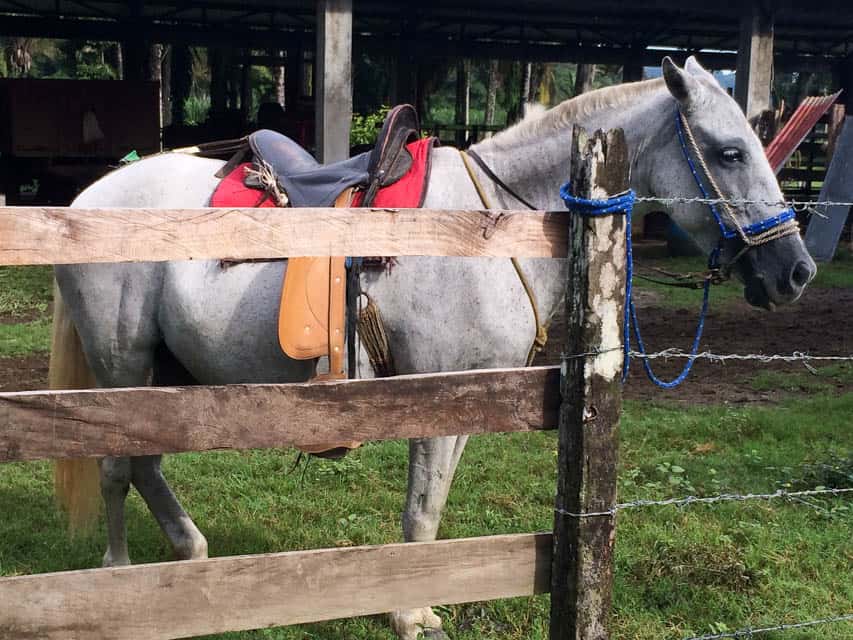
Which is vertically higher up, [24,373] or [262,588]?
[262,588]

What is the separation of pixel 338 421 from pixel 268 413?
0.58 feet

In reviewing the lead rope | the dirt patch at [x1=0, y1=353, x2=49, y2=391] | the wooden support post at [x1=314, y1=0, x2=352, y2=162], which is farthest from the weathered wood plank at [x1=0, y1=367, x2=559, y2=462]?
the wooden support post at [x1=314, y1=0, x2=352, y2=162]

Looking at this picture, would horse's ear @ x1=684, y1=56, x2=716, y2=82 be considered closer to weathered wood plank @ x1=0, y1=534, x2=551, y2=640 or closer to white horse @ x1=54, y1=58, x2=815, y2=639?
white horse @ x1=54, y1=58, x2=815, y2=639

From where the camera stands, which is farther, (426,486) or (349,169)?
(349,169)

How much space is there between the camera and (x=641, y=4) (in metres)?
12.7

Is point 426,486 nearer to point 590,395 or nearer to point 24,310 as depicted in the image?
point 590,395

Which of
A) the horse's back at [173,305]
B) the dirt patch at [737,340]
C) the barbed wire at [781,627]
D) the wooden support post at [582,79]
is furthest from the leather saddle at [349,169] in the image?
the wooden support post at [582,79]

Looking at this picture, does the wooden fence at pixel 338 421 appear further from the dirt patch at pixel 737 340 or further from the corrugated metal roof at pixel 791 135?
the corrugated metal roof at pixel 791 135

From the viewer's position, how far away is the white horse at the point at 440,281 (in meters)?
3.29

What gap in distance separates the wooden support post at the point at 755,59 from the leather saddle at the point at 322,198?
27.0ft

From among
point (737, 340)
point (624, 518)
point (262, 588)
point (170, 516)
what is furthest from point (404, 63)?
point (262, 588)

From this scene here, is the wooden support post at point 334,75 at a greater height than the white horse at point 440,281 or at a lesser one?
greater

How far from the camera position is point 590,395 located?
2.40m

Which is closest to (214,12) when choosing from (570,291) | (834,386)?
(834,386)
